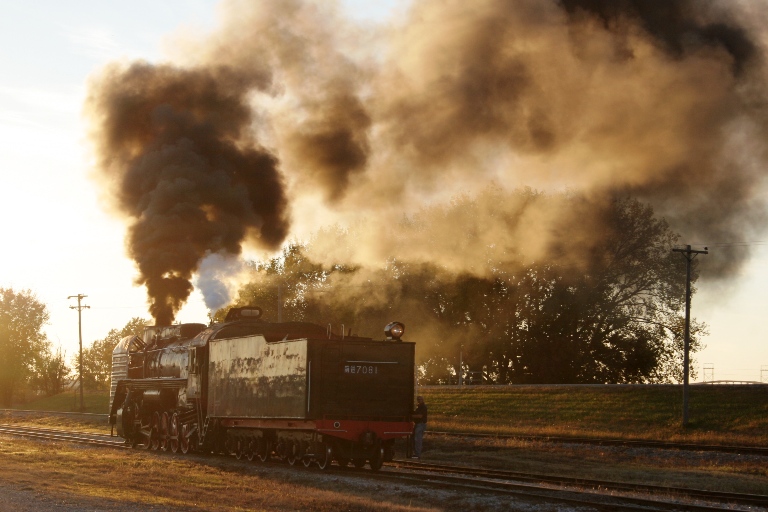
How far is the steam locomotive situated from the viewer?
67.7ft

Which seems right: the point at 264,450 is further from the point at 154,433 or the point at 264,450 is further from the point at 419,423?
the point at 154,433

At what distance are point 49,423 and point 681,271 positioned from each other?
35.9 metres

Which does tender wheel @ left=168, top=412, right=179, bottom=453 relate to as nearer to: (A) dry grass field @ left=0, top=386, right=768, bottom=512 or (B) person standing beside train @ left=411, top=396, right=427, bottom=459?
(A) dry grass field @ left=0, top=386, right=768, bottom=512

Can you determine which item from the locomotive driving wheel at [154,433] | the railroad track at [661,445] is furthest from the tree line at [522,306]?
the locomotive driving wheel at [154,433]

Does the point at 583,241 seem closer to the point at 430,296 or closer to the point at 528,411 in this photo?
the point at 528,411

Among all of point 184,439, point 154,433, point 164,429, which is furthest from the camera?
point 154,433

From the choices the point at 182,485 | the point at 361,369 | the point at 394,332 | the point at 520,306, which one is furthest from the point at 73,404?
the point at 182,485

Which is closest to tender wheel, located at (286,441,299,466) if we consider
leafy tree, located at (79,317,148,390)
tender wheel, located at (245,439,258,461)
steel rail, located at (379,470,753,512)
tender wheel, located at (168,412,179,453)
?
tender wheel, located at (245,439,258,461)

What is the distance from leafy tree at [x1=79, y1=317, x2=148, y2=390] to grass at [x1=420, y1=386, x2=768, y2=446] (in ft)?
256

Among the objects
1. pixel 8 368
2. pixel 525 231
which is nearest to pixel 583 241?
pixel 525 231

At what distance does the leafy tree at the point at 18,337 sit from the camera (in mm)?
88875

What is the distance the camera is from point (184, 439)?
1053 inches

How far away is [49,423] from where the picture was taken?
5162 centimetres

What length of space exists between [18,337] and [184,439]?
7134 centimetres
